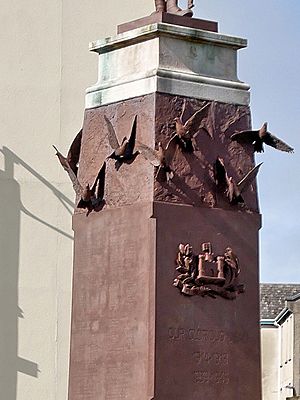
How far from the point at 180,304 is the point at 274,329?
41710 millimetres

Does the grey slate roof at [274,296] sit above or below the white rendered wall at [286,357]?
above

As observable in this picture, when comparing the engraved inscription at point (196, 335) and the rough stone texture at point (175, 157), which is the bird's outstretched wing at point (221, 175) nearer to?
the rough stone texture at point (175, 157)

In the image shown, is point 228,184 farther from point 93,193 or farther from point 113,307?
point 113,307

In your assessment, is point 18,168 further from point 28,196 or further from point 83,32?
point 83,32

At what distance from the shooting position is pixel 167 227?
407 inches

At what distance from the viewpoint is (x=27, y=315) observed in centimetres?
1719

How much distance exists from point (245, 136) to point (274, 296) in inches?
1731

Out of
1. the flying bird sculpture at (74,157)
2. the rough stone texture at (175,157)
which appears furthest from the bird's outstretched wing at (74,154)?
the rough stone texture at (175,157)

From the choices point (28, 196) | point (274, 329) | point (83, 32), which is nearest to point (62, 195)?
point (28, 196)

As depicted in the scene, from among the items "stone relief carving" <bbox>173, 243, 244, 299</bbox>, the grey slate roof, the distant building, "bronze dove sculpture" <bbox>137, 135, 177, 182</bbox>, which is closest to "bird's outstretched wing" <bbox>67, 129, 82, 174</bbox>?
"bronze dove sculpture" <bbox>137, 135, 177, 182</bbox>

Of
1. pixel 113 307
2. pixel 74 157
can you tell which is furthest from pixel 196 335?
pixel 74 157

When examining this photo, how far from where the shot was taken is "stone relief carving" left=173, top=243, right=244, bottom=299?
10.4 m

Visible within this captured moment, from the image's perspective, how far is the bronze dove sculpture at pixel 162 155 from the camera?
10289mm

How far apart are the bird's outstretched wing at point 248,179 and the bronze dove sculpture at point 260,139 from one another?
7.1 inches
